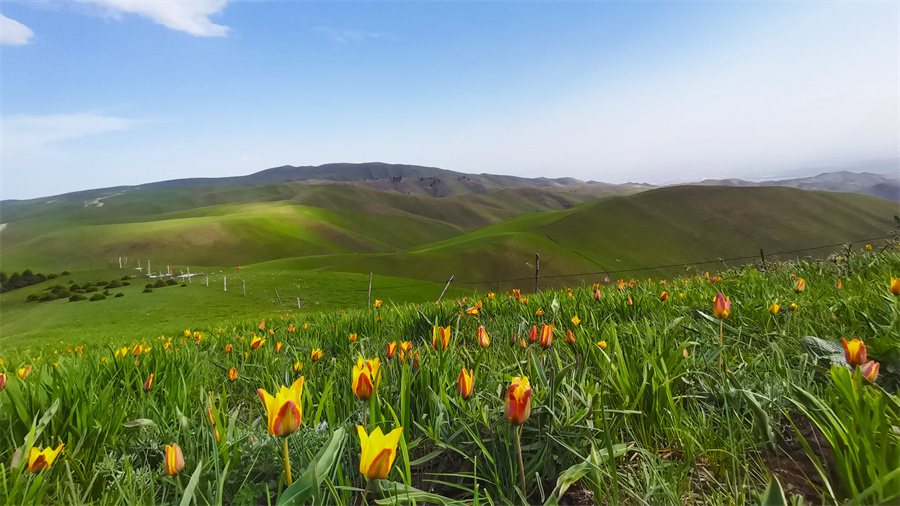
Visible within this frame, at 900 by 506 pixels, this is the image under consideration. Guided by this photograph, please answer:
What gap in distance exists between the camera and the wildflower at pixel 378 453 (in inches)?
46.8

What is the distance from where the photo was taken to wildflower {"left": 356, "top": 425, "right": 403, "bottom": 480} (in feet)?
3.90

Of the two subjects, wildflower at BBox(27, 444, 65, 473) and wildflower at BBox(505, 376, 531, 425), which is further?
wildflower at BBox(27, 444, 65, 473)

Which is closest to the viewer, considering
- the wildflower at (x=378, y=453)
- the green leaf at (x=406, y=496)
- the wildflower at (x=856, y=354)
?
the wildflower at (x=378, y=453)

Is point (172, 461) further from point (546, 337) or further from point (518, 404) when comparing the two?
point (546, 337)

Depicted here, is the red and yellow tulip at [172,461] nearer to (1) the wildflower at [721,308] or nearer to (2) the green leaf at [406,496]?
(2) the green leaf at [406,496]

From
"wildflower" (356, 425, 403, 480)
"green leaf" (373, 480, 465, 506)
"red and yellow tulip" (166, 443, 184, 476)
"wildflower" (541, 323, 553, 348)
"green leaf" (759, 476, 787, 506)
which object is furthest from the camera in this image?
"wildflower" (541, 323, 553, 348)

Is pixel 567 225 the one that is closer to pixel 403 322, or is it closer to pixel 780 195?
pixel 780 195

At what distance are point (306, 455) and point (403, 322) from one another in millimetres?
3082

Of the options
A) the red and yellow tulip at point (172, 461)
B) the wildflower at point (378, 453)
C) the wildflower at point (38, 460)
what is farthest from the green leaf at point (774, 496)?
the wildflower at point (38, 460)

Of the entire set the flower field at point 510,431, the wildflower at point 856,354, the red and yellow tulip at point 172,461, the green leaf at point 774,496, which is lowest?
the flower field at point 510,431

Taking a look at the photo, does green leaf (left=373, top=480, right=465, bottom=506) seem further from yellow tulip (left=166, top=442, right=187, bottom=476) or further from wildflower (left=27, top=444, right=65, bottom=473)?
wildflower (left=27, top=444, right=65, bottom=473)

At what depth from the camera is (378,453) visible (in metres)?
1.21

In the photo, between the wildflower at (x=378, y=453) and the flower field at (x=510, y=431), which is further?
the flower field at (x=510, y=431)

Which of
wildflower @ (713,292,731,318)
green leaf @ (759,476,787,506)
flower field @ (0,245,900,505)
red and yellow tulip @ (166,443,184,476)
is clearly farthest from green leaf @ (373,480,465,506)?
wildflower @ (713,292,731,318)
